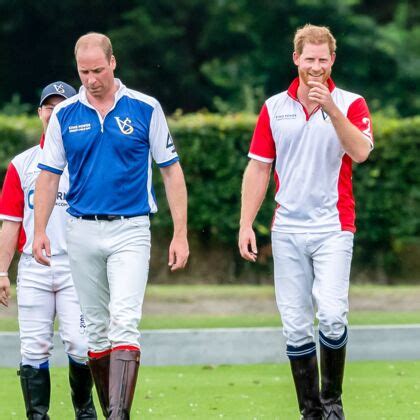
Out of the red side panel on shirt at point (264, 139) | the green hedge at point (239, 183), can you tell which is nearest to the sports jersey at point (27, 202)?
the red side panel on shirt at point (264, 139)

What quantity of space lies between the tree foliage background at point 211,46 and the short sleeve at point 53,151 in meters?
17.9

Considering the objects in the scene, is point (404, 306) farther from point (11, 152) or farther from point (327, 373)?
point (327, 373)

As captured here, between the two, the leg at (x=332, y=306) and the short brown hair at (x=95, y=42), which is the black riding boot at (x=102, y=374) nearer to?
the leg at (x=332, y=306)

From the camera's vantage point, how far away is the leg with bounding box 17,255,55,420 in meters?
7.91

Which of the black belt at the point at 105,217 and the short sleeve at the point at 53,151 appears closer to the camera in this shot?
the black belt at the point at 105,217

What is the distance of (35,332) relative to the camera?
25.9 feet

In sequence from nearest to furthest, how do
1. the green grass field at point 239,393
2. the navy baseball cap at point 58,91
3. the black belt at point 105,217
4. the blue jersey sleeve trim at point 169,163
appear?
the black belt at point 105,217
the blue jersey sleeve trim at point 169,163
the navy baseball cap at point 58,91
the green grass field at point 239,393

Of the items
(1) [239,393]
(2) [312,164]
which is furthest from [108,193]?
(1) [239,393]

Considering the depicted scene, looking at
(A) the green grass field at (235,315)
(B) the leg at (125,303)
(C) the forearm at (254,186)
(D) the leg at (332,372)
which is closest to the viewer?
(B) the leg at (125,303)

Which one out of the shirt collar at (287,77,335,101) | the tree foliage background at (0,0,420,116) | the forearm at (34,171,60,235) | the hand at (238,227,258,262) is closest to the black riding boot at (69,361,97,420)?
the forearm at (34,171,60,235)

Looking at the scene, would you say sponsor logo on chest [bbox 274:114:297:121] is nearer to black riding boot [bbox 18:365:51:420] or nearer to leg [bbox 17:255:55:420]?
leg [bbox 17:255:55:420]

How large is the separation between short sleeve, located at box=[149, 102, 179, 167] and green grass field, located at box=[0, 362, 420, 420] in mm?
1998

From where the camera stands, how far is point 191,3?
1109 inches

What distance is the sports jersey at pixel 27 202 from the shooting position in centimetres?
791
